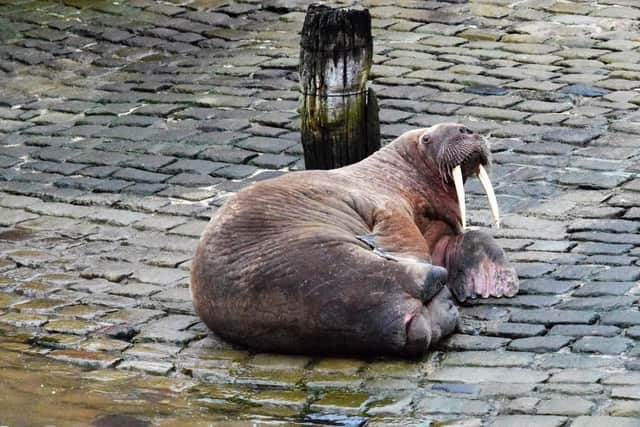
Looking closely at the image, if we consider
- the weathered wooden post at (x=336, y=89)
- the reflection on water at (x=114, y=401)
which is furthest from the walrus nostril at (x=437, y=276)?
the weathered wooden post at (x=336, y=89)

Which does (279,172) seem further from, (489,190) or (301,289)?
(301,289)

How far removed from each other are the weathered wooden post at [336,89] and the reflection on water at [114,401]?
2.40m

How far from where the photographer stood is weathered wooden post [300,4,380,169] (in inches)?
336

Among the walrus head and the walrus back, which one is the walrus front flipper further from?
the walrus back

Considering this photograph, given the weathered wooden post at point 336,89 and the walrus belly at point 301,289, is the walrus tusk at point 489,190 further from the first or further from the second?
the weathered wooden post at point 336,89

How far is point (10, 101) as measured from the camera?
39.0 ft

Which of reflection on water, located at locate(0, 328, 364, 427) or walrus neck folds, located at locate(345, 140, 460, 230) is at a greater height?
walrus neck folds, located at locate(345, 140, 460, 230)

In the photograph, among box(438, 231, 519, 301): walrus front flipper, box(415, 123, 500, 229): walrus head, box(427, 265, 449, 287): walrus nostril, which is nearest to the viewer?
box(427, 265, 449, 287): walrus nostril

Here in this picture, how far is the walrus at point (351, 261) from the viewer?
6.62 m

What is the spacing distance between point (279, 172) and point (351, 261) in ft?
10.1

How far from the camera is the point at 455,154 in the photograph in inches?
299

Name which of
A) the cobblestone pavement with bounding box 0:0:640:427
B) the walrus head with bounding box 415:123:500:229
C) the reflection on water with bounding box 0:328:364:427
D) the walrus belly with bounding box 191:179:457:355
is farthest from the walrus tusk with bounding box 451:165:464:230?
the reflection on water with bounding box 0:328:364:427

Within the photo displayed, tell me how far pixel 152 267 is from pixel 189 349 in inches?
51.8

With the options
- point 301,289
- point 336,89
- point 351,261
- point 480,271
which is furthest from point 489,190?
point 336,89
